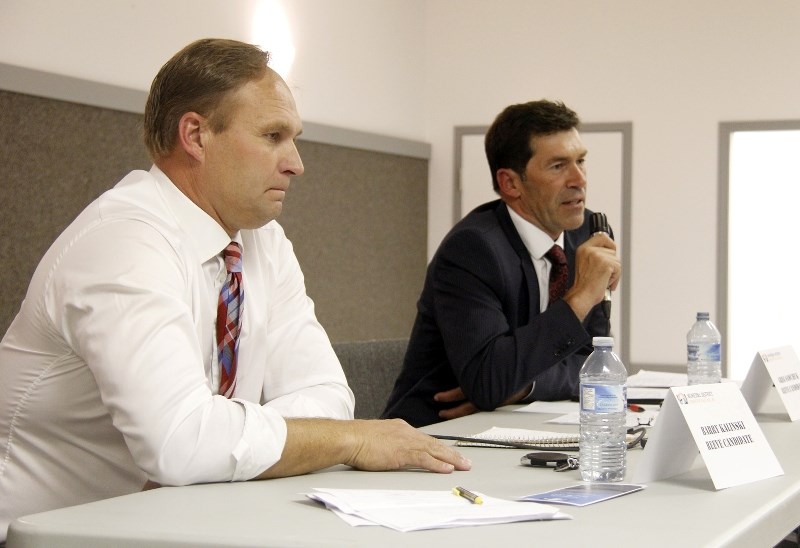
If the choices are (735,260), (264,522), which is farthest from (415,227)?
(264,522)

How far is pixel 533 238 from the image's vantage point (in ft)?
9.43

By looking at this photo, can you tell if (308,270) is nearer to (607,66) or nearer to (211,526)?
(607,66)

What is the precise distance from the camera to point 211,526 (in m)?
1.19

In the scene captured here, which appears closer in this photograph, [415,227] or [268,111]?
[268,111]

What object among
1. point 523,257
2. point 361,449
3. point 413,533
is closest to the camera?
point 413,533

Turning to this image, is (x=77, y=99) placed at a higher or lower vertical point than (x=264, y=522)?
higher

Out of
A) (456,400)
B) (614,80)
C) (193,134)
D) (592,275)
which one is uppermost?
(614,80)

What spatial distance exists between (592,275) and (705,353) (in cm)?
33

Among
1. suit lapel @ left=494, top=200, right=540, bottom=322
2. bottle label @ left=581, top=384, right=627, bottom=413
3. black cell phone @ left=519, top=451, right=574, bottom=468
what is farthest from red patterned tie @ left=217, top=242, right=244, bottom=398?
suit lapel @ left=494, top=200, right=540, bottom=322

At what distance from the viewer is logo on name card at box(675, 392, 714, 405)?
1.50 m

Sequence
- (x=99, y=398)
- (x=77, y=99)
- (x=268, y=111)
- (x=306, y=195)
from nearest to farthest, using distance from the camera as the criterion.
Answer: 1. (x=99, y=398)
2. (x=268, y=111)
3. (x=77, y=99)
4. (x=306, y=195)

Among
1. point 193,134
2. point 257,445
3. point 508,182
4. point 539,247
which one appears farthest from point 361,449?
point 508,182

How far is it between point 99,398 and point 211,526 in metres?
0.57

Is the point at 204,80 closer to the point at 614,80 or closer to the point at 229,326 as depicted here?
the point at 229,326
